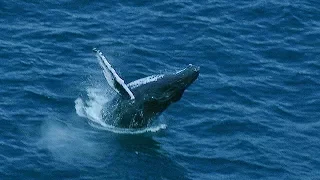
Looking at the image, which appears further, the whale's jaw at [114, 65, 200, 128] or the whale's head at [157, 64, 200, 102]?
the whale's jaw at [114, 65, 200, 128]

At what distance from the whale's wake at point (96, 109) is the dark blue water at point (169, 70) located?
0.11 m

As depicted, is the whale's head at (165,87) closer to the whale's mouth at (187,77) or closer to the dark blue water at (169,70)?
the whale's mouth at (187,77)

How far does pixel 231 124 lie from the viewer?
49.8 meters

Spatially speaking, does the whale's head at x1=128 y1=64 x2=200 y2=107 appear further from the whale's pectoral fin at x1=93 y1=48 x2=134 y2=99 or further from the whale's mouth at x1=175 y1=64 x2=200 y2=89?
the whale's pectoral fin at x1=93 y1=48 x2=134 y2=99

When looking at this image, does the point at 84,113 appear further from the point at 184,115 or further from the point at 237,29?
the point at 237,29

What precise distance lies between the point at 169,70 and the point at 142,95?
7298mm

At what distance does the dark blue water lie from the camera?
46250 millimetres

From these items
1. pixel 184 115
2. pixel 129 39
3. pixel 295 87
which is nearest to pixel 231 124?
pixel 184 115

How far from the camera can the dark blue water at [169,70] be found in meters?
46.2

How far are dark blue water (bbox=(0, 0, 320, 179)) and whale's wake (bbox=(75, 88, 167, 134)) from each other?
0.35ft

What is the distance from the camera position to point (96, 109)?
50.3 m

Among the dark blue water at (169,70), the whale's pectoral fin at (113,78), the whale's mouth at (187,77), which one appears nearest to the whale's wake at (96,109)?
the dark blue water at (169,70)

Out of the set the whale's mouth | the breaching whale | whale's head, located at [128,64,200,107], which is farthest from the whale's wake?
the whale's mouth

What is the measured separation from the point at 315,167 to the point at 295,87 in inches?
325
